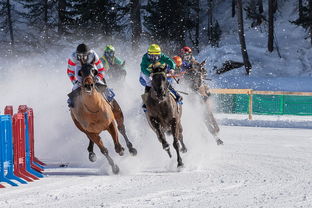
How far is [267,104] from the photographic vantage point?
26.9m

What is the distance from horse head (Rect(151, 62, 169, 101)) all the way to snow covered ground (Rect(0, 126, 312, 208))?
1597 millimetres

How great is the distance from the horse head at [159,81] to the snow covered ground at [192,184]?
1597 millimetres

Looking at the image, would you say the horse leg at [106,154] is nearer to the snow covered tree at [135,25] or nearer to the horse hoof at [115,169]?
the horse hoof at [115,169]

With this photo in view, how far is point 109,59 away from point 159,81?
5.29 metres

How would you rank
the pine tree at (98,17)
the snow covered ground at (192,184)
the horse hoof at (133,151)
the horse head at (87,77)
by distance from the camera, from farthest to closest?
the pine tree at (98,17)
the horse hoof at (133,151)
the horse head at (87,77)
the snow covered ground at (192,184)

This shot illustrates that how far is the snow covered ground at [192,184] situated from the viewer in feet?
26.3

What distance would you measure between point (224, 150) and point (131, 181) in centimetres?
568

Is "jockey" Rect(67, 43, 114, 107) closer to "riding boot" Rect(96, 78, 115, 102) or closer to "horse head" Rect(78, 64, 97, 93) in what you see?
"riding boot" Rect(96, 78, 115, 102)

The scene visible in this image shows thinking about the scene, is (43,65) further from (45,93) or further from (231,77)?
(45,93)

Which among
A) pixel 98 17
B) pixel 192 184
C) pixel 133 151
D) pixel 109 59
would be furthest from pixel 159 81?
pixel 98 17

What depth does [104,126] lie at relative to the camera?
1159 centimetres

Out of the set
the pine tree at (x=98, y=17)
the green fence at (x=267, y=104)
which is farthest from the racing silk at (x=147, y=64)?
the pine tree at (x=98, y=17)

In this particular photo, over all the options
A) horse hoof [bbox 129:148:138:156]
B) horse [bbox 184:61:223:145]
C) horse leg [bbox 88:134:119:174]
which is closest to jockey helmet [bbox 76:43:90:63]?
horse leg [bbox 88:134:119:174]

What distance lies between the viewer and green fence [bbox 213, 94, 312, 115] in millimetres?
26047
